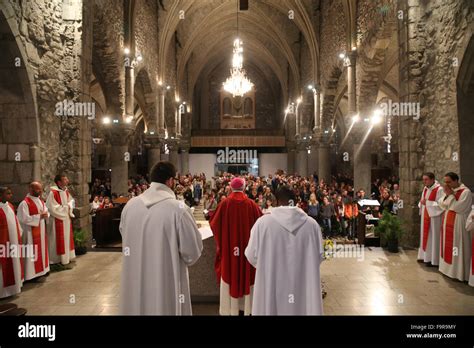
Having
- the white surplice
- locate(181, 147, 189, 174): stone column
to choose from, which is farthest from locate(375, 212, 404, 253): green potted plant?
locate(181, 147, 189, 174): stone column

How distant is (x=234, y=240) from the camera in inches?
181

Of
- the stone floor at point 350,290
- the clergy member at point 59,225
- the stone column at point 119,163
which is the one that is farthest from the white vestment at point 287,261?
the stone column at point 119,163

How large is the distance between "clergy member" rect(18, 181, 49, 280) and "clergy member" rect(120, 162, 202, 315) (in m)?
3.42

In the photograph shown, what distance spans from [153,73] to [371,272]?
14439 mm

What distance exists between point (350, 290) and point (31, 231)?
16.9 feet

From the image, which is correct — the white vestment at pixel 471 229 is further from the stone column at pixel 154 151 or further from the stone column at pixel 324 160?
the stone column at pixel 154 151

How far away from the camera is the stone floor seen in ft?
15.7

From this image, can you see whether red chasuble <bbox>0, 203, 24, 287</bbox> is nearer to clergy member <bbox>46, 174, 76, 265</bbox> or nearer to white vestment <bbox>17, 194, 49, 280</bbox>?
white vestment <bbox>17, 194, 49, 280</bbox>

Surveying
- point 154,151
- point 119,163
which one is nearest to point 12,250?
point 119,163

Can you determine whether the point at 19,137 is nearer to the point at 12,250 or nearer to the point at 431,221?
the point at 12,250

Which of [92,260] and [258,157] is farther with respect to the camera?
[258,157]
